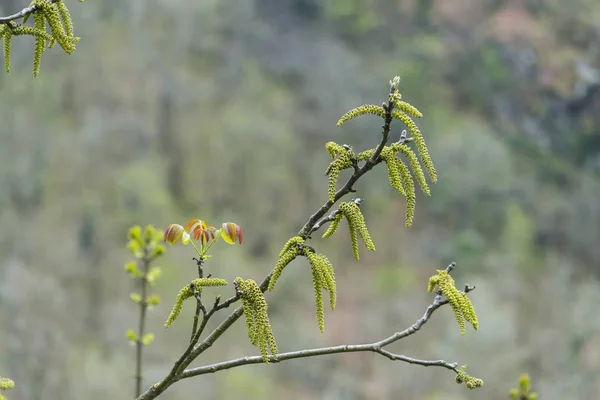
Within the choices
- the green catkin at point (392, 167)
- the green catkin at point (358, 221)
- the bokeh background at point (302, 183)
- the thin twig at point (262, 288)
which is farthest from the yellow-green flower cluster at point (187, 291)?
the bokeh background at point (302, 183)

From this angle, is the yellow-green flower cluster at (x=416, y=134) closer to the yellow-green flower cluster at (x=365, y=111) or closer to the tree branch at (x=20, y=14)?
the yellow-green flower cluster at (x=365, y=111)

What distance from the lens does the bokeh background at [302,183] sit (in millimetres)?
21297

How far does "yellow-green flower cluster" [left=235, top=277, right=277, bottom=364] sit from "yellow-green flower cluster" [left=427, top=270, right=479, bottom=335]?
436 millimetres

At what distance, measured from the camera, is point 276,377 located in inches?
941

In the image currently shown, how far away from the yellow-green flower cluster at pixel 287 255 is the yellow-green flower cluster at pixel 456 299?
358 mm

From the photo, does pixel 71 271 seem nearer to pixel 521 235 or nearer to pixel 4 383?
pixel 521 235

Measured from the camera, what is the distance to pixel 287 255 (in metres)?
1.67

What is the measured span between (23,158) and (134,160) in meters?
4.01

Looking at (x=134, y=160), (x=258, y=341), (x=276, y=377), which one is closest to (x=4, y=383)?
(x=258, y=341)

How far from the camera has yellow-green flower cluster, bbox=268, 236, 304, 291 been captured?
64.6 inches

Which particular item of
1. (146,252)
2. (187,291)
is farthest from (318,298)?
(146,252)

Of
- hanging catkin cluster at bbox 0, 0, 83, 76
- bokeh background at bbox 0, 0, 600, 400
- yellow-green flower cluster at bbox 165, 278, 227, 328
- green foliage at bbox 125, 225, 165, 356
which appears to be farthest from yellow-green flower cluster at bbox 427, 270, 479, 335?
bokeh background at bbox 0, 0, 600, 400

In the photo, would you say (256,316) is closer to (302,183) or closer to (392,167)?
(392,167)

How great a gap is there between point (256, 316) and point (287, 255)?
145mm
